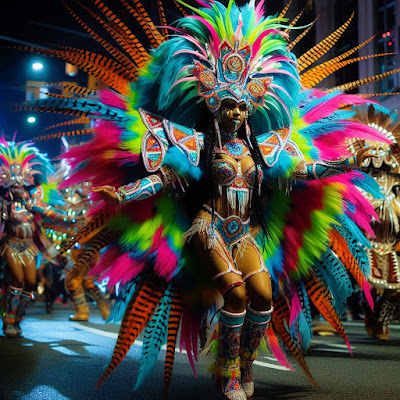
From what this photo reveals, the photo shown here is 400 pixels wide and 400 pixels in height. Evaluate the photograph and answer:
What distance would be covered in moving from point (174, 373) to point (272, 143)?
1874 millimetres

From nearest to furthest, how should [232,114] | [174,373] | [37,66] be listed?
[232,114]
[174,373]
[37,66]

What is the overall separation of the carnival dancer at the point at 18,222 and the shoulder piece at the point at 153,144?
4.21 meters

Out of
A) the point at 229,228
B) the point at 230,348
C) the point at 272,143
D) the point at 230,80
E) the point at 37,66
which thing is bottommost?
the point at 230,348

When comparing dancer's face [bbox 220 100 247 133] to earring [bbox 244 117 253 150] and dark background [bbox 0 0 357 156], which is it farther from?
dark background [bbox 0 0 357 156]

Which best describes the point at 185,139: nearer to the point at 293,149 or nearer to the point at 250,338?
the point at 293,149

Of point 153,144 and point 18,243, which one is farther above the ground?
point 153,144

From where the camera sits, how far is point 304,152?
14.2 ft

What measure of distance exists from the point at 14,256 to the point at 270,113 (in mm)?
4343

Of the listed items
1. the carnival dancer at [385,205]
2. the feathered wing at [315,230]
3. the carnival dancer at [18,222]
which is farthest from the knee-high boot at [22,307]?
the feathered wing at [315,230]

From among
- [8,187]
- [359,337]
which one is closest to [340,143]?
[359,337]

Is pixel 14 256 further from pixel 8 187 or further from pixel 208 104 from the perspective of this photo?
pixel 208 104

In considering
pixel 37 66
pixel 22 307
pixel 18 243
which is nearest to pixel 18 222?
pixel 18 243

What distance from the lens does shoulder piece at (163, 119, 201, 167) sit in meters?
4.01

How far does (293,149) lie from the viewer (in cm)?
425
